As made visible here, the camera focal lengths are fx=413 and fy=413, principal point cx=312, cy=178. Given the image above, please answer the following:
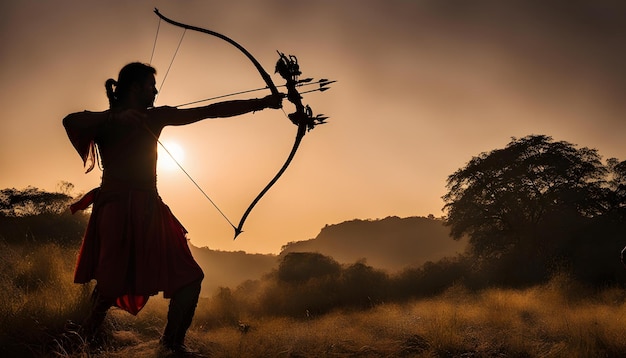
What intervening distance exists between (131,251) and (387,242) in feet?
245

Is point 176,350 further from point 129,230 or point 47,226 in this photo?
point 47,226

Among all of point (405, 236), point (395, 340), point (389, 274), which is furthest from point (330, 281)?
point (405, 236)

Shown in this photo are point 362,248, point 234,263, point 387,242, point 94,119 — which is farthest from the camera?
point 234,263

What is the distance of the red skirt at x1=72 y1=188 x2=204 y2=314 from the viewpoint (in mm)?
3363

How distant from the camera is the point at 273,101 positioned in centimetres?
367

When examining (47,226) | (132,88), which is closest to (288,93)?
(132,88)

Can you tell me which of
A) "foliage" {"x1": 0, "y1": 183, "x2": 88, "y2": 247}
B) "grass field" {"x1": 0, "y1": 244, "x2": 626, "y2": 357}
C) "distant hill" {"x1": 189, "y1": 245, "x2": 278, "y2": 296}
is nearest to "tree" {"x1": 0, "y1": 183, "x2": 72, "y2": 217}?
"foliage" {"x1": 0, "y1": 183, "x2": 88, "y2": 247}

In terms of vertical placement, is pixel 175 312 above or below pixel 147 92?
→ below

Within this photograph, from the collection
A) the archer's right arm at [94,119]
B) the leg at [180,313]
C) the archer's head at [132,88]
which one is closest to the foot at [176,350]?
the leg at [180,313]

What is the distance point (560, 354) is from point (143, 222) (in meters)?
5.11

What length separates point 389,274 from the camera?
29812 millimetres

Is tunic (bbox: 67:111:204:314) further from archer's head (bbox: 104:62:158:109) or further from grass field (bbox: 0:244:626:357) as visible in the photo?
grass field (bbox: 0:244:626:357)

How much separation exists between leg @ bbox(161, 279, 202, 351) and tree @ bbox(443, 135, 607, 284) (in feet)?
75.4

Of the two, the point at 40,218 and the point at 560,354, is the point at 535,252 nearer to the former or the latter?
the point at 560,354
